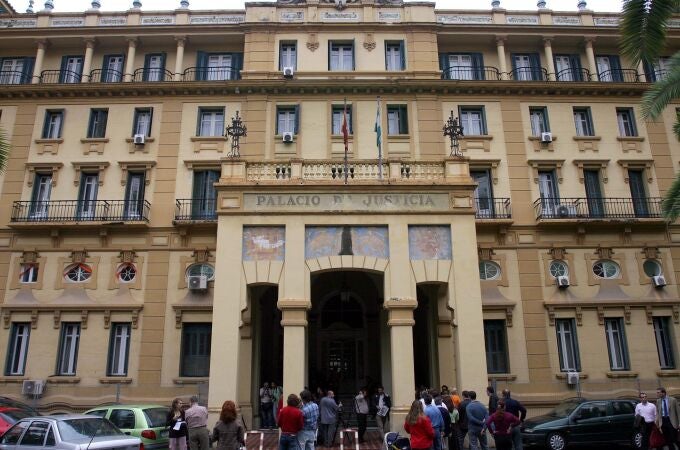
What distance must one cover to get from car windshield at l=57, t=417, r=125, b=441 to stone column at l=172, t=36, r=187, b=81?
1770 cm

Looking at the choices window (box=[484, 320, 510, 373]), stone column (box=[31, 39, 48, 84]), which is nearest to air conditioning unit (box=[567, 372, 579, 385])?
window (box=[484, 320, 510, 373])

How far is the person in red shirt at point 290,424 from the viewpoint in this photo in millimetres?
11203

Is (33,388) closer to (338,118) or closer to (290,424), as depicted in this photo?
(290,424)

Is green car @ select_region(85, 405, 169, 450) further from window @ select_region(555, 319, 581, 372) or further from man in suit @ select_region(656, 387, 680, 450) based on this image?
window @ select_region(555, 319, 581, 372)

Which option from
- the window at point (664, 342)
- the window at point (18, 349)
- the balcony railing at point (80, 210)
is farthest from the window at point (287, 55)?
the window at point (664, 342)

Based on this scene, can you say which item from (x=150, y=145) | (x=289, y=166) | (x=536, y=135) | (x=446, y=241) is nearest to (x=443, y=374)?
(x=446, y=241)

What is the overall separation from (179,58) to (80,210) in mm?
8320

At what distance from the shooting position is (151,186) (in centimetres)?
2359

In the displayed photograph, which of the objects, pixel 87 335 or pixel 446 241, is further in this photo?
pixel 87 335

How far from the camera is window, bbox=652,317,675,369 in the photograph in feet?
72.0

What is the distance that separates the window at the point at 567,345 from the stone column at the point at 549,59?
37.5 feet

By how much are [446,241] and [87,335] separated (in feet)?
48.8

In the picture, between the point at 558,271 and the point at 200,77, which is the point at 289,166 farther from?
the point at 558,271

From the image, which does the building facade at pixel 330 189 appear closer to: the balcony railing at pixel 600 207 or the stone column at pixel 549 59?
the balcony railing at pixel 600 207
